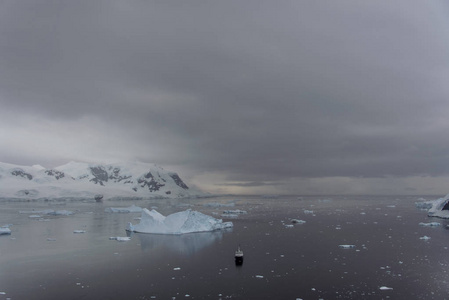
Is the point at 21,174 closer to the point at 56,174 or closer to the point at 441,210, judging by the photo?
the point at 56,174

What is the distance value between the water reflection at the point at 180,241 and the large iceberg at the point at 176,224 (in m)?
0.80

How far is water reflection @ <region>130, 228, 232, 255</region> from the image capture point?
75.4 ft

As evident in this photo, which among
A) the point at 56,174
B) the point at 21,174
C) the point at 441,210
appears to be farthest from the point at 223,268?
the point at 56,174

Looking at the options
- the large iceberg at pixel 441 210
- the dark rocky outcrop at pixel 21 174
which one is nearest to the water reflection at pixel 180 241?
the large iceberg at pixel 441 210

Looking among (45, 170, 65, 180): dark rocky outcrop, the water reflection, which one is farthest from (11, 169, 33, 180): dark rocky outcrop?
the water reflection

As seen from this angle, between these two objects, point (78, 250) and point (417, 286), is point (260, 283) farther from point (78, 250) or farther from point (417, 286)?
point (78, 250)

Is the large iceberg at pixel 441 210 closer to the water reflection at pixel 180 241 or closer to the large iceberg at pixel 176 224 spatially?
the water reflection at pixel 180 241

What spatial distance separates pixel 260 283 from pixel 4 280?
11194mm

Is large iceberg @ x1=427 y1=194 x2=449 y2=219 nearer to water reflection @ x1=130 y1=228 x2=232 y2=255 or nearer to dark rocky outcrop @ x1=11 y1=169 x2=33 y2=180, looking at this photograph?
water reflection @ x1=130 y1=228 x2=232 y2=255

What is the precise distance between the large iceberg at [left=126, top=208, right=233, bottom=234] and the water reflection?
795 mm

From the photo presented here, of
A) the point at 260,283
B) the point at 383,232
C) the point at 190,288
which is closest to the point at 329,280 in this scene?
the point at 260,283

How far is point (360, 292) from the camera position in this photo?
1300cm

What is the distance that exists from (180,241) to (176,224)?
4818 millimetres

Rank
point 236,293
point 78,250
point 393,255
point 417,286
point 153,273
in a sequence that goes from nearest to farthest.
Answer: point 236,293
point 417,286
point 153,273
point 393,255
point 78,250
